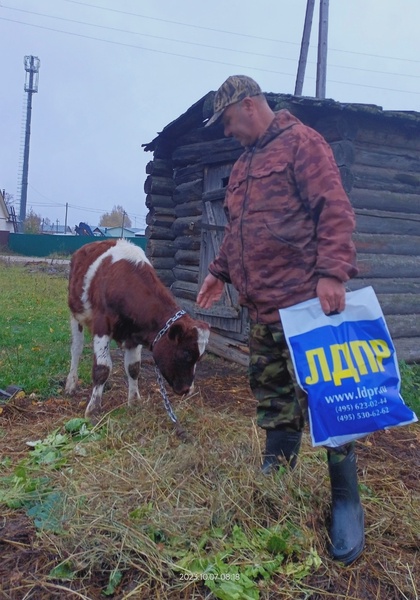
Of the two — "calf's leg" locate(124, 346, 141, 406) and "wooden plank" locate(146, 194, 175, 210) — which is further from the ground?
"wooden plank" locate(146, 194, 175, 210)

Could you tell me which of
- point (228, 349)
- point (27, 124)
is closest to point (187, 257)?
point (228, 349)

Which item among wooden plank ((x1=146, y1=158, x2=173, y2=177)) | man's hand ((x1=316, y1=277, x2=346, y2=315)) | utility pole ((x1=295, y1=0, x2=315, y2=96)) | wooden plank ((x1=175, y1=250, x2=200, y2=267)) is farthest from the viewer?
utility pole ((x1=295, y1=0, x2=315, y2=96))

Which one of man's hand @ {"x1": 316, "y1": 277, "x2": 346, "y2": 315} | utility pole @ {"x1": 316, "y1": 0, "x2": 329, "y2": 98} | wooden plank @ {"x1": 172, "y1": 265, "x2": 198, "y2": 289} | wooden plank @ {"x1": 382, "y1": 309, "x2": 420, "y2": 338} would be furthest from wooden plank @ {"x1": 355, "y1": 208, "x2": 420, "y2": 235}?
utility pole @ {"x1": 316, "y1": 0, "x2": 329, "y2": 98}

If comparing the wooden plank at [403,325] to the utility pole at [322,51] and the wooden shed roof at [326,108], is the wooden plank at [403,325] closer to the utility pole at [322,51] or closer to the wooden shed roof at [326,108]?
the wooden shed roof at [326,108]

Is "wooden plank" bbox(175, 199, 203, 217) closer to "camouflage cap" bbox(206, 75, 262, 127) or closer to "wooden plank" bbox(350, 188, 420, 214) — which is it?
"wooden plank" bbox(350, 188, 420, 214)

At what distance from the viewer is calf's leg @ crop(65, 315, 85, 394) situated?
6141 millimetres

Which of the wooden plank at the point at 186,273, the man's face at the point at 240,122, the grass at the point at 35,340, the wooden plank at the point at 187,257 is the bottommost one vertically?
the grass at the point at 35,340

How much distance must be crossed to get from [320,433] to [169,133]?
7.26m

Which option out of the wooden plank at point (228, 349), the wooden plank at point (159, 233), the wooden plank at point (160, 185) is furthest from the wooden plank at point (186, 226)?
the wooden plank at point (228, 349)

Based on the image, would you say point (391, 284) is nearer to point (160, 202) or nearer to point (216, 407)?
point (216, 407)

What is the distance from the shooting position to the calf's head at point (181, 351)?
4762mm

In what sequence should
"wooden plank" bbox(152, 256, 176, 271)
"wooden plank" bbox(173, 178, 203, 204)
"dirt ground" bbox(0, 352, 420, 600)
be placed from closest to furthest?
"dirt ground" bbox(0, 352, 420, 600) < "wooden plank" bbox(173, 178, 203, 204) < "wooden plank" bbox(152, 256, 176, 271)

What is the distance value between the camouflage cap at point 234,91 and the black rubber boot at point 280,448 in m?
1.80

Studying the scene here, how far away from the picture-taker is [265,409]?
3.39m
